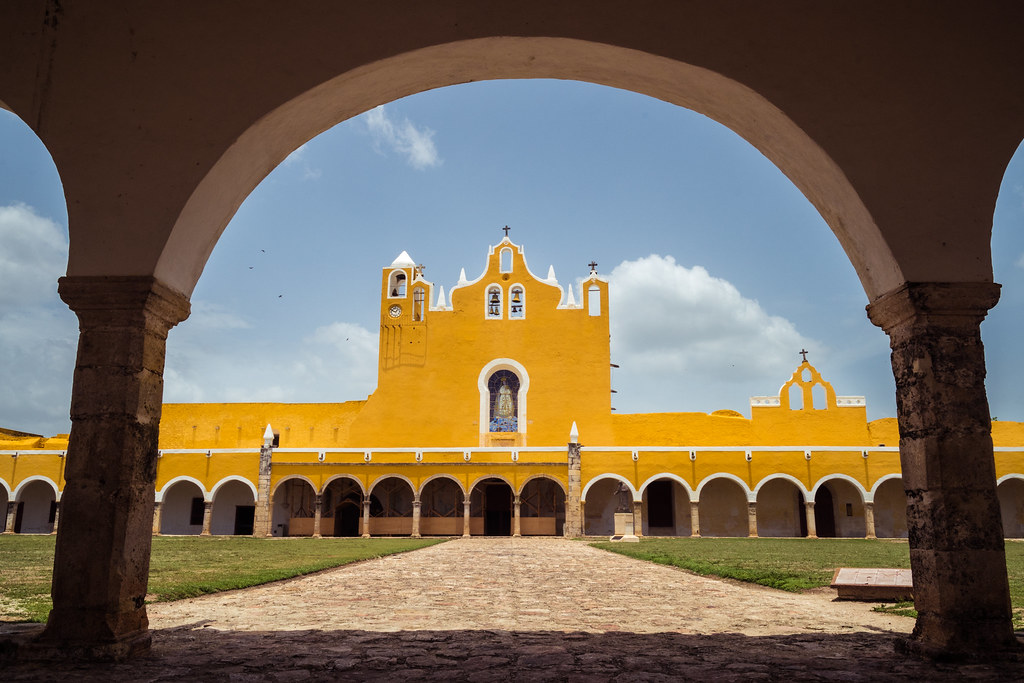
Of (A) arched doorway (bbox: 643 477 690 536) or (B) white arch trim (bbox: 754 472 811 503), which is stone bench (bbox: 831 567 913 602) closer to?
(B) white arch trim (bbox: 754 472 811 503)

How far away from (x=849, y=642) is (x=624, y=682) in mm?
1746

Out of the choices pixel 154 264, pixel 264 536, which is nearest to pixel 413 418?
pixel 264 536

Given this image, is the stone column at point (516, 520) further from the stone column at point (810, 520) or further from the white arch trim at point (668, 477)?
the stone column at point (810, 520)

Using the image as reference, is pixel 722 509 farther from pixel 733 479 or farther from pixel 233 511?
pixel 233 511

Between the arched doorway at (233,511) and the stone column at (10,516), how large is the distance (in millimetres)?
6431

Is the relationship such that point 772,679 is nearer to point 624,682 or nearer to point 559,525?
point 624,682

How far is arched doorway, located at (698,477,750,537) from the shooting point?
1024 inches

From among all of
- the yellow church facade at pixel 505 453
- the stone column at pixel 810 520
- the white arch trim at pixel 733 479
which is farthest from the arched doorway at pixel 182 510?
the stone column at pixel 810 520

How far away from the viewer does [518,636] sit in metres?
4.77

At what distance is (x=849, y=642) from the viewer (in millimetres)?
4410

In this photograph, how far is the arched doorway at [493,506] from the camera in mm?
26484

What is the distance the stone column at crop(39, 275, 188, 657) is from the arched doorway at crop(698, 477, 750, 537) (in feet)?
77.9

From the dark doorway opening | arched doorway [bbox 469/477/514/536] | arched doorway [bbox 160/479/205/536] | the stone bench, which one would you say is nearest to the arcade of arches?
the stone bench

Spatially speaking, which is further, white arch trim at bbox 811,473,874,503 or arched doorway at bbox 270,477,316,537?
arched doorway at bbox 270,477,316,537
